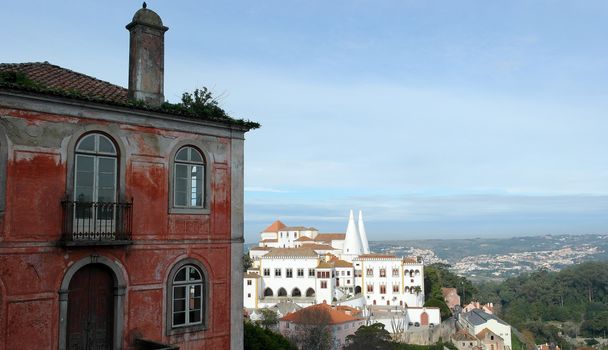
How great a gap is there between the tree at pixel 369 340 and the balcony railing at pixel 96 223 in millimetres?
40919

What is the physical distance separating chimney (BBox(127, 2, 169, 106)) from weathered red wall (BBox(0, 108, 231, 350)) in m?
1.02

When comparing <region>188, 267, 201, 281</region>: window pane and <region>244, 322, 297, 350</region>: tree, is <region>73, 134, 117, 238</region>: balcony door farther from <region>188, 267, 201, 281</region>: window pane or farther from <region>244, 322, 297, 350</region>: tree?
<region>244, 322, 297, 350</region>: tree

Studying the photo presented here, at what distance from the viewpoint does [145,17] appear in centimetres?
1277

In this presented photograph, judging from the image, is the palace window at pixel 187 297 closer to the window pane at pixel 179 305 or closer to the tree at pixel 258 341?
the window pane at pixel 179 305

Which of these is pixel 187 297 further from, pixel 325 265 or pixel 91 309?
pixel 325 265

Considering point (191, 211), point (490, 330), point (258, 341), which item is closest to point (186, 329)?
point (191, 211)

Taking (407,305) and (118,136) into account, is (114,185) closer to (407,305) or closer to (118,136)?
(118,136)

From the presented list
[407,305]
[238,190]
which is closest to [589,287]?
[407,305]

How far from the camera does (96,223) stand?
11.3 metres

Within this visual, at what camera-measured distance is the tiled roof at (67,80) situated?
11.9m

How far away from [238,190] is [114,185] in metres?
3.09

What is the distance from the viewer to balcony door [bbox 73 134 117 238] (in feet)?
36.7

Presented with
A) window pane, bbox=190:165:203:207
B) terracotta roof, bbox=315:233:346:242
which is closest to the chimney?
window pane, bbox=190:165:203:207

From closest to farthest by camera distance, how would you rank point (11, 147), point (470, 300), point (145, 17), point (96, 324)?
point (11, 147) < point (96, 324) < point (145, 17) < point (470, 300)
